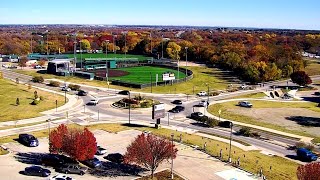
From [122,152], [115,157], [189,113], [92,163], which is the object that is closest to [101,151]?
[115,157]

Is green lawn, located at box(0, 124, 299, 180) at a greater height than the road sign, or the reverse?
the road sign

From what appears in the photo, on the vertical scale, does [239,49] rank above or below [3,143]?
above

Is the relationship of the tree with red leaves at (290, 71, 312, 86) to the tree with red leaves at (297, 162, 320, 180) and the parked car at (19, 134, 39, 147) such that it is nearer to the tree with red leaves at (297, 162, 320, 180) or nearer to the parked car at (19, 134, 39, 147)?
the parked car at (19, 134, 39, 147)

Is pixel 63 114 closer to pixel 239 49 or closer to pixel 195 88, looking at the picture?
pixel 195 88

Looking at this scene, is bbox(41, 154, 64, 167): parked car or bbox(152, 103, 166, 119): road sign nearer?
bbox(41, 154, 64, 167): parked car

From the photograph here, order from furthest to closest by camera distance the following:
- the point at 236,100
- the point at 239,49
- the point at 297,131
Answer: the point at 239,49 < the point at 236,100 < the point at 297,131

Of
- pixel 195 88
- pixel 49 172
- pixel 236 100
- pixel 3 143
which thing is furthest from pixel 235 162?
pixel 195 88

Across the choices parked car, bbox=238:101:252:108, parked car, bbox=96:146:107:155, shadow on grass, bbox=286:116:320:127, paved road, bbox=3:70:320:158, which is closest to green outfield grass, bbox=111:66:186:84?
paved road, bbox=3:70:320:158
